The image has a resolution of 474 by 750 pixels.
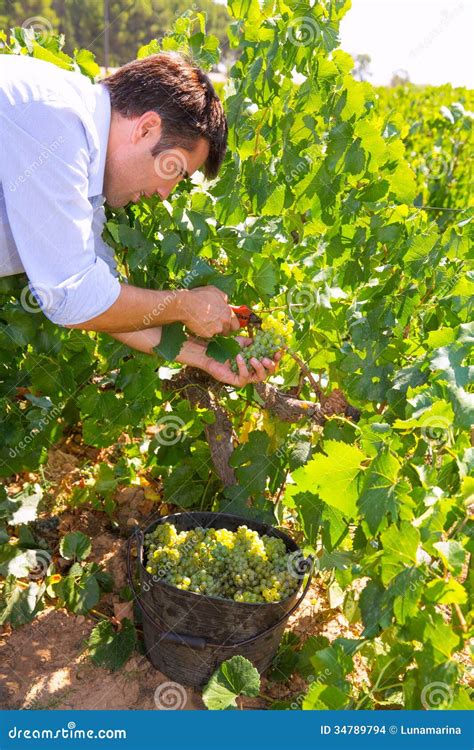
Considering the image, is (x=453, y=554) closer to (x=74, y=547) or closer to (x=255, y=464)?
(x=255, y=464)

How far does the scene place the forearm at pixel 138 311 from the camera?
219 cm

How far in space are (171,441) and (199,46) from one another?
1.59 meters

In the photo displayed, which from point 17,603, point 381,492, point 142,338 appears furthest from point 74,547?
point 381,492

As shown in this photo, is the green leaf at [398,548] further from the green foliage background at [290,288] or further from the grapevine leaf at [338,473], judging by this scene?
the green foliage background at [290,288]

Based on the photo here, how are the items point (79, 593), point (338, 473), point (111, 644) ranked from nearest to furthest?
1. point (338, 473)
2. point (111, 644)
3. point (79, 593)

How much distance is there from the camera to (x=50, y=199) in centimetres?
198

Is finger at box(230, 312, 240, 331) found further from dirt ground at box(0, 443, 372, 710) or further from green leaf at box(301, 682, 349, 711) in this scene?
green leaf at box(301, 682, 349, 711)

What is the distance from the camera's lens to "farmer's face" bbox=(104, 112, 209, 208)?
229cm

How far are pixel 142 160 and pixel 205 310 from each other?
0.51 meters

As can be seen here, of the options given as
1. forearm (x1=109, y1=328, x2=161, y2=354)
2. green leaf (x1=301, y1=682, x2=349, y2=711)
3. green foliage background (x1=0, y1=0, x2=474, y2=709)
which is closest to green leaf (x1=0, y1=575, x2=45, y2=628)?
green foliage background (x1=0, y1=0, x2=474, y2=709)

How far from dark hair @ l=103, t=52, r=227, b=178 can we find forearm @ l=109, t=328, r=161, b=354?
0.59 m

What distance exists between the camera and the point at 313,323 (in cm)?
270

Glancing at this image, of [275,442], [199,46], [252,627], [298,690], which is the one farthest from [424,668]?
[199,46]

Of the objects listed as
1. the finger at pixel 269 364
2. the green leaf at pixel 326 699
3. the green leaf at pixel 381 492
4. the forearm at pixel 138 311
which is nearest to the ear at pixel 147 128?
the forearm at pixel 138 311
